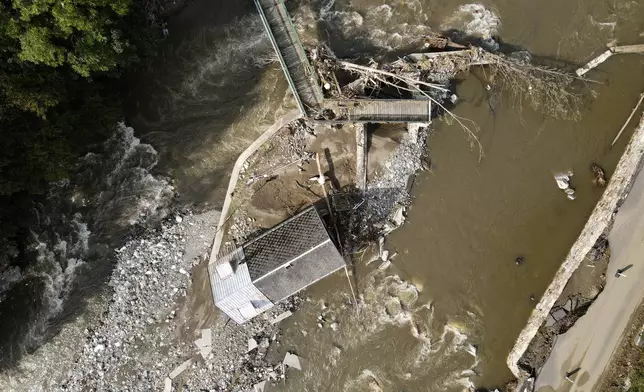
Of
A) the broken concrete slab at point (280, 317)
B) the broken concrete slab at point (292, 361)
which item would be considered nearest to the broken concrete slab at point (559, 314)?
the broken concrete slab at point (292, 361)

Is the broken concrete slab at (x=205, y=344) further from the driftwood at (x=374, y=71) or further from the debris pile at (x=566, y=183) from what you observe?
the debris pile at (x=566, y=183)

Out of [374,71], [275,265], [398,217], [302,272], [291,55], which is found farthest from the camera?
[398,217]

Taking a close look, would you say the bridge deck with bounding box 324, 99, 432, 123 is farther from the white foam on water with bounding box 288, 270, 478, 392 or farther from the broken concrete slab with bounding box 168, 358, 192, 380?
the broken concrete slab with bounding box 168, 358, 192, 380

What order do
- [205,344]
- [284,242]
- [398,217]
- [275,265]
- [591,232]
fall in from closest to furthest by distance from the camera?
[275,265] < [284,242] < [205,344] < [591,232] < [398,217]

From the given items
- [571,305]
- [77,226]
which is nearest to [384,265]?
[571,305]

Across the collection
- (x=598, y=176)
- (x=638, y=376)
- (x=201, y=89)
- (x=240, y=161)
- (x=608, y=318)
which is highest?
(x=201, y=89)

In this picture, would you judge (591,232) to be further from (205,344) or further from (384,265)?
(205,344)

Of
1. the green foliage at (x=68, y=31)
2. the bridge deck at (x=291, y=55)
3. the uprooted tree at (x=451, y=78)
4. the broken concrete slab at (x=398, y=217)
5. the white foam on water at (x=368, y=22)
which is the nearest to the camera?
the green foliage at (x=68, y=31)
